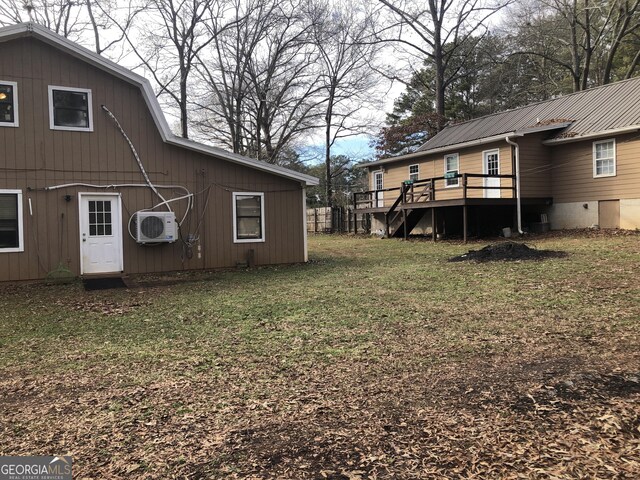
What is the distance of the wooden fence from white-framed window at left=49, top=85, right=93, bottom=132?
1502 centimetres

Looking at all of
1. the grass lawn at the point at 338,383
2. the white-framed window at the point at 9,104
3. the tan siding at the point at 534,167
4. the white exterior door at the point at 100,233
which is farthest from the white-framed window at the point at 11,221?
the tan siding at the point at 534,167

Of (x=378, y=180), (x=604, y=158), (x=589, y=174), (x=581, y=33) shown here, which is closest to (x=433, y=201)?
(x=589, y=174)

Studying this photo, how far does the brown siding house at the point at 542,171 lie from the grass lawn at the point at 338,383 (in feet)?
30.4

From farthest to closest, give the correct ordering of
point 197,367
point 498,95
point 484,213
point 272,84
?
point 498,95, point 272,84, point 484,213, point 197,367

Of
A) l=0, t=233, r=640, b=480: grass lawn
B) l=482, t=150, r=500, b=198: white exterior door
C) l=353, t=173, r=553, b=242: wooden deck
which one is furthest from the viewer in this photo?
l=482, t=150, r=500, b=198: white exterior door

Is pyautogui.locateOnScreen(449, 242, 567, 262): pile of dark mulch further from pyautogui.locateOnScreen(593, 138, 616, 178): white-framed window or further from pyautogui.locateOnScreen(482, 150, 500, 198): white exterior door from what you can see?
pyautogui.locateOnScreen(482, 150, 500, 198): white exterior door

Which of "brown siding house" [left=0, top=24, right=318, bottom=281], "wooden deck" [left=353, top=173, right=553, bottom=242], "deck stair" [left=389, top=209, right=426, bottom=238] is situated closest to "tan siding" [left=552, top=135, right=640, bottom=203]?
"wooden deck" [left=353, top=173, right=553, bottom=242]

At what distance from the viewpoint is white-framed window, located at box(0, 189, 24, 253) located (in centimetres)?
988

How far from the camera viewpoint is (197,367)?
4.41 metres

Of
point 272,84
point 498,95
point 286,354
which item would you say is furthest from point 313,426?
point 498,95

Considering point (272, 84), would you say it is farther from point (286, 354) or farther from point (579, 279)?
point (286, 354)

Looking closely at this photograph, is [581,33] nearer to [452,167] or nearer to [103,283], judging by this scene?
[452,167]

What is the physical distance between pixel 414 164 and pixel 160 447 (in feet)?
67.2

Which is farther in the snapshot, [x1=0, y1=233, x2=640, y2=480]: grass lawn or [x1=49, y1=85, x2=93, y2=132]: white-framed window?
[x1=49, y1=85, x2=93, y2=132]: white-framed window
